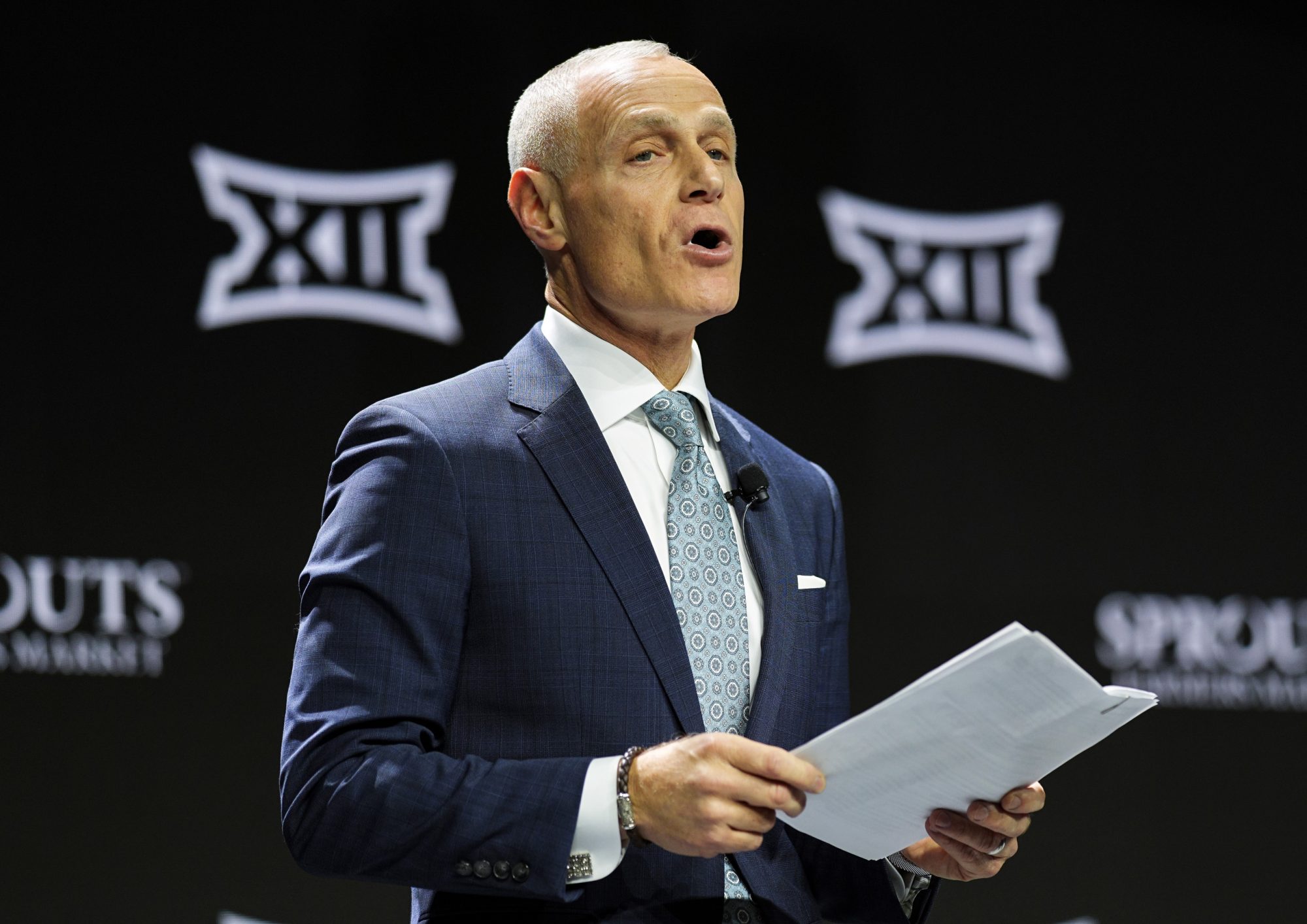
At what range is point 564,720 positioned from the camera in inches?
59.5

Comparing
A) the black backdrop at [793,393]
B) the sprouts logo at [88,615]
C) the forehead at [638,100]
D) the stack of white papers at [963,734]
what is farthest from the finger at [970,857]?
the sprouts logo at [88,615]

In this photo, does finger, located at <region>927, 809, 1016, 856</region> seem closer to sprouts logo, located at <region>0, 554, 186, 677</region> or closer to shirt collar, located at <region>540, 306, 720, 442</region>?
shirt collar, located at <region>540, 306, 720, 442</region>

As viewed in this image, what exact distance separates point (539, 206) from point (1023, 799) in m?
0.94

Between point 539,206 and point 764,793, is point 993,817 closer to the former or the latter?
point 764,793

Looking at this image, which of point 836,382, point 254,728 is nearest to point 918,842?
point 254,728

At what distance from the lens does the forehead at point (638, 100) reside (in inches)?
70.1

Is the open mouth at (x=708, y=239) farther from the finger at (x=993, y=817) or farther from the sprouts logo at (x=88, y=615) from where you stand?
the sprouts logo at (x=88, y=615)

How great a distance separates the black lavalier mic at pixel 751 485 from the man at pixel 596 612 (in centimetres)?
1

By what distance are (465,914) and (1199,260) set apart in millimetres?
3049

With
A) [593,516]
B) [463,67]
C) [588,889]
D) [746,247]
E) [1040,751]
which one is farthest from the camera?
[746,247]

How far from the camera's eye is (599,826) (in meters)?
1.36

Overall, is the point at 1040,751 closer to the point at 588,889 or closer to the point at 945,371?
the point at 588,889

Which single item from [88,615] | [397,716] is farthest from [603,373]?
[88,615]

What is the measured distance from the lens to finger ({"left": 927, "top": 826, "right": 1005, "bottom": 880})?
157 cm
